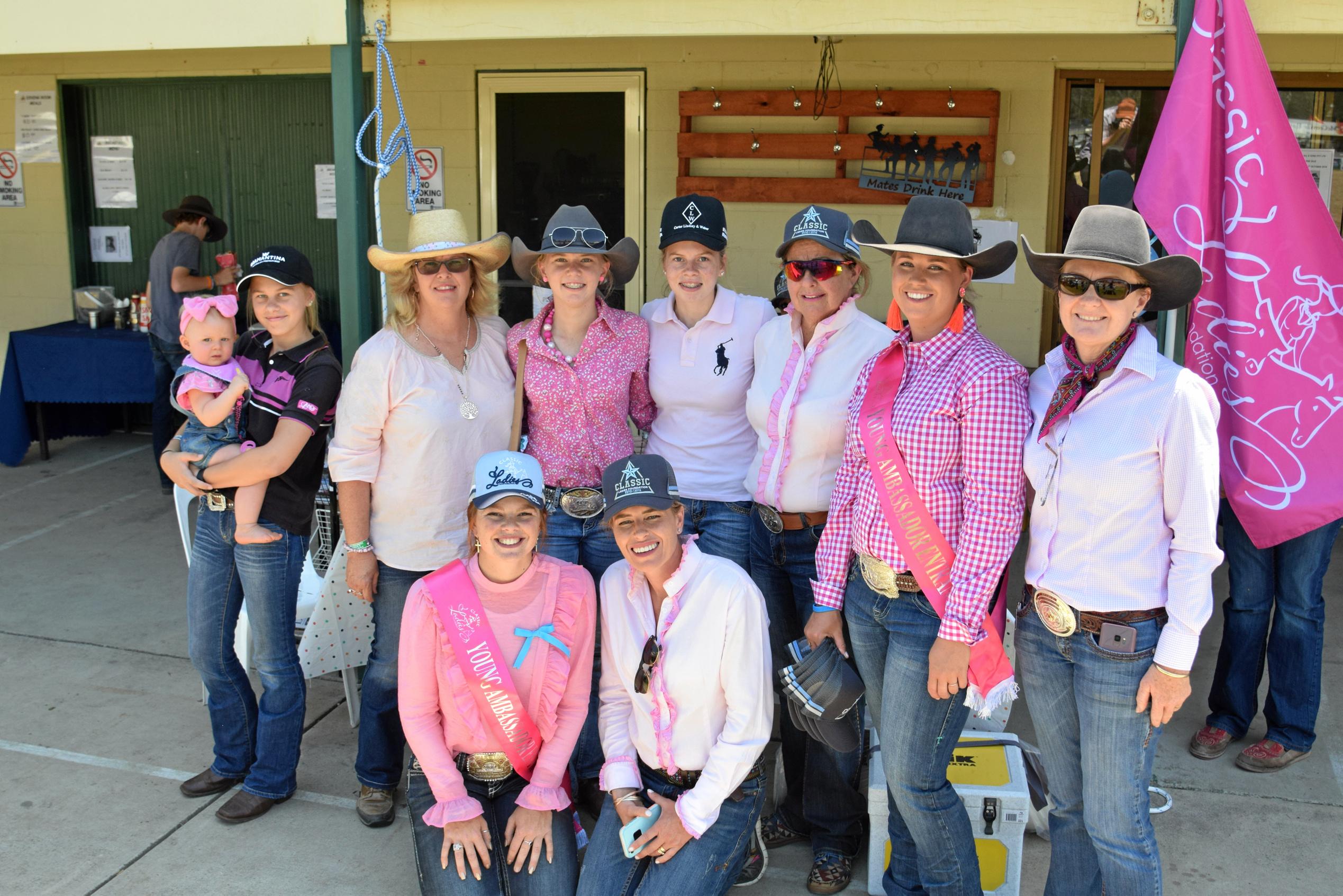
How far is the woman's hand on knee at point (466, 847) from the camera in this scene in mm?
2949

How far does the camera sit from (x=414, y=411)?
10.9 feet

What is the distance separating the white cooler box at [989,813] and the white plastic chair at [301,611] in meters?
1.95

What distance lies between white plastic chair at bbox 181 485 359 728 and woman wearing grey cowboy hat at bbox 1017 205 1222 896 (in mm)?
2454

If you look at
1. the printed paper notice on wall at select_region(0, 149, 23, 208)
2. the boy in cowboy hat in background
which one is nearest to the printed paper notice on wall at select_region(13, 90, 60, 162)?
the printed paper notice on wall at select_region(0, 149, 23, 208)

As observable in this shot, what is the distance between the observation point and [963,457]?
2598 mm

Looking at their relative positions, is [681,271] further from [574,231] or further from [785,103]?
[785,103]

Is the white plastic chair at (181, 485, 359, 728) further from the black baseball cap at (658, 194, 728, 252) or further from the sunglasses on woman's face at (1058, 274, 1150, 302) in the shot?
the sunglasses on woman's face at (1058, 274, 1150, 302)

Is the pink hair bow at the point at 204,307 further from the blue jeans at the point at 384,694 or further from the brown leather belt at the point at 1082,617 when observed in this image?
the brown leather belt at the point at 1082,617

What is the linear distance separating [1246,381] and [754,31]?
1880 mm

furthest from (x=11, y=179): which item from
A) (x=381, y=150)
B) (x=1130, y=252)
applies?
(x=1130, y=252)

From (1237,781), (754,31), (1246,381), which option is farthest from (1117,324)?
(1237,781)

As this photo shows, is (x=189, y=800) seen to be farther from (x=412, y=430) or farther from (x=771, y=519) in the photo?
(x=771, y=519)

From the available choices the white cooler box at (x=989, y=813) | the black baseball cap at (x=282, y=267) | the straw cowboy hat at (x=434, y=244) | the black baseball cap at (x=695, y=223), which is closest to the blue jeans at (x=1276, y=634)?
the white cooler box at (x=989, y=813)

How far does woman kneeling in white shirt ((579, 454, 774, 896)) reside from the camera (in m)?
2.91
